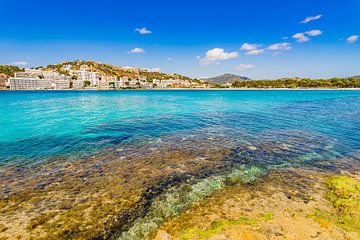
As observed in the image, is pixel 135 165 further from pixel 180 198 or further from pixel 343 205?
pixel 343 205

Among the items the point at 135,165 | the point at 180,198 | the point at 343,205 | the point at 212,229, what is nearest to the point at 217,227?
the point at 212,229

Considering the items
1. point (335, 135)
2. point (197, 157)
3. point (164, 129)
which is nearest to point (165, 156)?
point (197, 157)

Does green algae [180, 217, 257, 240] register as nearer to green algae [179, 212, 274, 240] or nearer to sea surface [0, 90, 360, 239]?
green algae [179, 212, 274, 240]

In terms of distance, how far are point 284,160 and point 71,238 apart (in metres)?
11.4

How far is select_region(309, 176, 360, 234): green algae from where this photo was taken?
6680 millimetres

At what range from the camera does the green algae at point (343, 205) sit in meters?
6.68

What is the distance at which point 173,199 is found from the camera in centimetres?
852

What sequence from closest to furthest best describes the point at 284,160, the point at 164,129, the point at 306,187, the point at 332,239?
1. the point at 332,239
2. the point at 306,187
3. the point at 284,160
4. the point at 164,129

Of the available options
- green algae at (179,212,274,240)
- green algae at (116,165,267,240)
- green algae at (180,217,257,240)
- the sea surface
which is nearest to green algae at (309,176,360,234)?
green algae at (179,212,274,240)

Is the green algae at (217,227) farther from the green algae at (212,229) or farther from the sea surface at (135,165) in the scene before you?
the sea surface at (135,165)

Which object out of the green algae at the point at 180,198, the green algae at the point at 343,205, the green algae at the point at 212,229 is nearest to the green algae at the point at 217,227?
the green algae at the point at 212,229

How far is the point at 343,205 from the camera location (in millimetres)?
7723

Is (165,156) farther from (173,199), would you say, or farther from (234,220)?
(234,220)

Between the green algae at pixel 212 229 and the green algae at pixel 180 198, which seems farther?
the green algae at pixel 180 198
